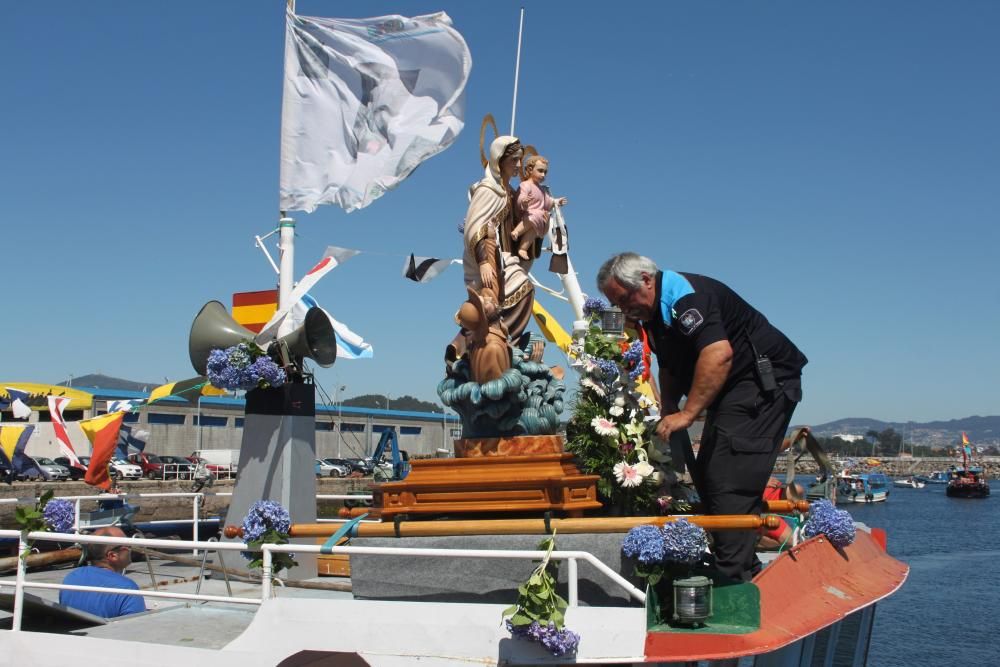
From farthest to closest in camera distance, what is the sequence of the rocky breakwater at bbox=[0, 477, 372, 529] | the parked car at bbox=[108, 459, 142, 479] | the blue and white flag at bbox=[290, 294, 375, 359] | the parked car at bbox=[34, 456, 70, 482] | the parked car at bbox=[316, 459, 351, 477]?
1. the parked car at bbox=[316, 459, 351, 477]
2. the parked car at bbox=[108, 459, 142, 479]
3. the parked car at bbox=[34, 456, 70, 482]
4. the rocky breakwater at bbox=[0, 477, 372, 529]
5. the blue and white flag at bbox=[290, 294, 375, 359]

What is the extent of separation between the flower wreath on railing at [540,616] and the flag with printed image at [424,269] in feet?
22.5

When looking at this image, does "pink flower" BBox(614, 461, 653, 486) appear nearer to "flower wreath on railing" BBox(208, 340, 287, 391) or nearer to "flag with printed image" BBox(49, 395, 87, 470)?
"flower wreath on railing" BBox(208, 340, 287, 391)

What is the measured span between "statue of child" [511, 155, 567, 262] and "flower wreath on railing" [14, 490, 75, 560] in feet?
14.0

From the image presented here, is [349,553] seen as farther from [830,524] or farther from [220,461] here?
[220,461]

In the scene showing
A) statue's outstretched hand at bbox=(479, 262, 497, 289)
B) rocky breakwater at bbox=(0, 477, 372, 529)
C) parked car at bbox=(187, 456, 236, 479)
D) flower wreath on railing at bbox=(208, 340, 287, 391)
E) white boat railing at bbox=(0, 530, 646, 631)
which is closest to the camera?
white boat railing at bbox=(0, 530, 646, 631)

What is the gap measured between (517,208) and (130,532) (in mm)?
8034

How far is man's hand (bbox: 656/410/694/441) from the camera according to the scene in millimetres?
5215

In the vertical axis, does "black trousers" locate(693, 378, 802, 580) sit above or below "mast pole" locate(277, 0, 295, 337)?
below

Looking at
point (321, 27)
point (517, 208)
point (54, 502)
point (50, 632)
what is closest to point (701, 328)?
point (517, 208)

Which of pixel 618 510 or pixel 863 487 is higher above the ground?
pixel 618 510

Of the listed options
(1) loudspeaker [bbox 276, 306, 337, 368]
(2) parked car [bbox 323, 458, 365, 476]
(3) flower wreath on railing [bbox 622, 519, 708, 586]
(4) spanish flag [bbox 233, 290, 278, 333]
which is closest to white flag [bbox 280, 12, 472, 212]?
→ (4) spanish flag [bbox 233, 290, 278, 333]

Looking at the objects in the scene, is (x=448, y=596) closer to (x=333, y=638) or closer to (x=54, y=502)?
(x=333, y=638)

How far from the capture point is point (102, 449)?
16.0 meters

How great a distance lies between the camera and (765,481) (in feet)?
17.3
